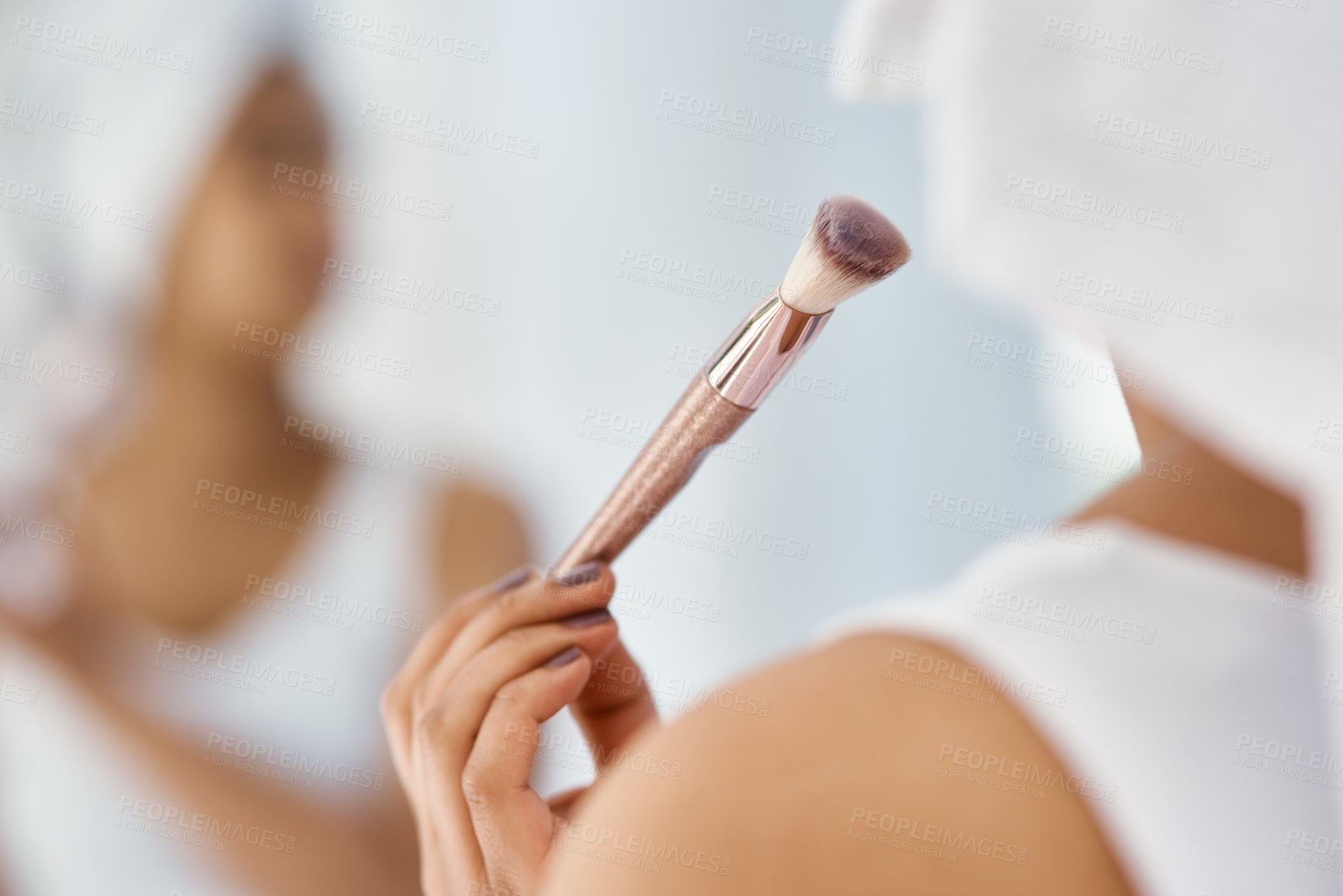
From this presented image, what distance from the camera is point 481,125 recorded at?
2.41ft

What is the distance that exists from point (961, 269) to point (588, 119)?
54 centimetres

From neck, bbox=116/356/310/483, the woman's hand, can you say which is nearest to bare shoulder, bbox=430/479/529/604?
neck, bbox=116/356/310/483

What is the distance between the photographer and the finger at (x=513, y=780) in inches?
12.0

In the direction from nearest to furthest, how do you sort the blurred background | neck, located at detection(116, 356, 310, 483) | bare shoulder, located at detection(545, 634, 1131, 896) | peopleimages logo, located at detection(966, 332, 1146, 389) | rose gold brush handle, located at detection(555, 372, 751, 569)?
bare shoulder, located at detection(545, 634, 1131, 896)
rose gold brush handle, located at detection(555, 372, 751, 569)
peopleimages logo, located at detection(966, 332, 1146, 389)
the blurred background
neck, located at detection(116, 356, 310, 483)

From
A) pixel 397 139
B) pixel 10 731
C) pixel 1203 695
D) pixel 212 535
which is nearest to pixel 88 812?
pixel 10 731

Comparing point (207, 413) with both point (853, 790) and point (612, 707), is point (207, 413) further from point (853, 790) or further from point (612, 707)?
point (853, 790)

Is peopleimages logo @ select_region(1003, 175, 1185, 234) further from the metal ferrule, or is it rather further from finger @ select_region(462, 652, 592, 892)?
finger @ select_region(462, 652, 592, 892)

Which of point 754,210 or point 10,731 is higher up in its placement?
point 754,210

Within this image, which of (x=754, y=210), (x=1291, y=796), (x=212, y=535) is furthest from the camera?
(x=212, y=535)

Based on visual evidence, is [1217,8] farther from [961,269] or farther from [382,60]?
[382,60]

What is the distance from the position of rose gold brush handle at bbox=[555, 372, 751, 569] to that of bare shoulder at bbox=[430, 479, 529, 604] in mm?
518

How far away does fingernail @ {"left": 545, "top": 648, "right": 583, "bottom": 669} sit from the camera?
1.02 ft

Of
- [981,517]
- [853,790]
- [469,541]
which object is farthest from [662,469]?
[469,541]

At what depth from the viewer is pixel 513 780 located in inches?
12.1
